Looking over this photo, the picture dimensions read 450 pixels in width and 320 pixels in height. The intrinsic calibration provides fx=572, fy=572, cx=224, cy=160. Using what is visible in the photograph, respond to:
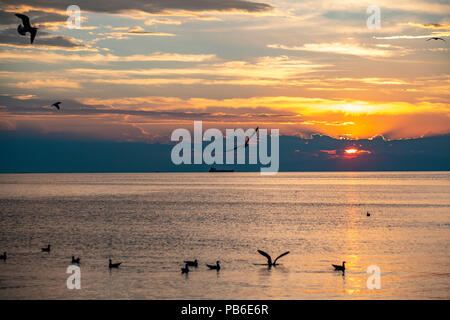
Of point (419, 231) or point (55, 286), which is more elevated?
point (419, 231)

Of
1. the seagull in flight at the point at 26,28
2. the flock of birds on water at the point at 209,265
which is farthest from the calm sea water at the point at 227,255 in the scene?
the seagull in flight at the point at 26,28

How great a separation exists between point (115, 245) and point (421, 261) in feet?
94.8

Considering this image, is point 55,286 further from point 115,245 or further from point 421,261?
point 421,261

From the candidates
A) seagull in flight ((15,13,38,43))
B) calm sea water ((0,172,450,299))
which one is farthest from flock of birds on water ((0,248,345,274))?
seagull in flight ((15,13,38,43))

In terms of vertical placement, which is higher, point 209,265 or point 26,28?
point 26,28

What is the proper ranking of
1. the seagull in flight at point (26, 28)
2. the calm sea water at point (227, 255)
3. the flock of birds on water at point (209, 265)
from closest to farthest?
1. the seagull in flight at point (26, 28)
2. the calm sea water at point (227, 255)
3. the flock of birds on water at point (209, 265)

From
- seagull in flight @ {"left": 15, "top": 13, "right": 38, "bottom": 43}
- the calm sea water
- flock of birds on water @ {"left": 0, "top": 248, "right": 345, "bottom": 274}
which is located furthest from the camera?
flock of birds on water @ {"left": 0, "top": 248, "right": 345, "bottom": 274}

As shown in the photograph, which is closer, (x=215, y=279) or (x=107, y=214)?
(x=215, y=279)

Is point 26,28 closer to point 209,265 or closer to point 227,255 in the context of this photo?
point 209,265

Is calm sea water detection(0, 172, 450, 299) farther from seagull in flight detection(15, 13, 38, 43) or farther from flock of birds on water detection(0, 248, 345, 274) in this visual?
seagull in flight detection(15, 13, 38, 43)

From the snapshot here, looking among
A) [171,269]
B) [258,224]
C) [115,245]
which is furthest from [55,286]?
[258,224]

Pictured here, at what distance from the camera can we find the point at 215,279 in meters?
38.6

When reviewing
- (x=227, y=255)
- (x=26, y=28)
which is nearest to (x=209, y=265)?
(x=227, y=255)

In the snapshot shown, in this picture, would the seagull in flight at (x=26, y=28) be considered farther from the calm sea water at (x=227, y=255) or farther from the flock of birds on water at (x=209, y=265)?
the flock of birds on water at (x=209, y=265)
